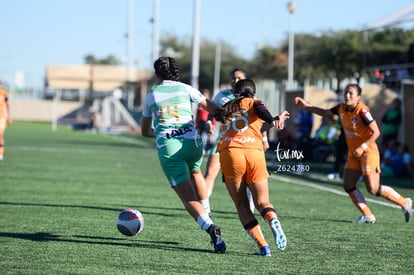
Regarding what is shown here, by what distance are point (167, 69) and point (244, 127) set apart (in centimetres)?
106

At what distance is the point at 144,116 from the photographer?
356 inches

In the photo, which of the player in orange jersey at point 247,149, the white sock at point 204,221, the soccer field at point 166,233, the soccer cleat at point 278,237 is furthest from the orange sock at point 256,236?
the white sock at point 204,221

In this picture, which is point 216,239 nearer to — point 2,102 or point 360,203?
point 360,203

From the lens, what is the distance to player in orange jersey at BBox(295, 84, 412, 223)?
37.7ft

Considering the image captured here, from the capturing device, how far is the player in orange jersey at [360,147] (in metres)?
11.5

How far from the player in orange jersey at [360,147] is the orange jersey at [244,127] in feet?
9.17

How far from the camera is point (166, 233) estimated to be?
1024 centimetres

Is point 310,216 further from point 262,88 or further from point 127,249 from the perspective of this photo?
point 262,88

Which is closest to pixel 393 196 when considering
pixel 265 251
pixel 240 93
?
pixel 265 251

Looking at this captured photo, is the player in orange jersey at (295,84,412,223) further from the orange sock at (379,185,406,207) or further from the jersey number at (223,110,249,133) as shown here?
the jersey number at (223,110,249,133)

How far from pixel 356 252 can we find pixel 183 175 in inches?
81.4

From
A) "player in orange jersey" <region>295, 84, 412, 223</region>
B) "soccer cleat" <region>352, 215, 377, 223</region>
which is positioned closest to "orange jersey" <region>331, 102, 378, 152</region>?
"player in orange jersey" <region>295, 84, 412, 223</region>

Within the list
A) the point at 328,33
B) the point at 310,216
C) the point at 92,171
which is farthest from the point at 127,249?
the point at 328,33

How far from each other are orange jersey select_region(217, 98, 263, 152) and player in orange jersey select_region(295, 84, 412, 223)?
110 inches
